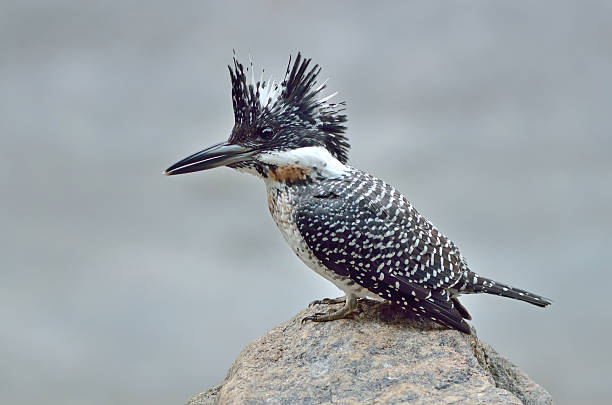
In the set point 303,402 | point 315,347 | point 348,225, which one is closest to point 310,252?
point 348,225

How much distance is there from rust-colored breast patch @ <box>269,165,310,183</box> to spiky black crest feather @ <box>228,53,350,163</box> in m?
0.13

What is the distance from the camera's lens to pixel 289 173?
4660 millimetres

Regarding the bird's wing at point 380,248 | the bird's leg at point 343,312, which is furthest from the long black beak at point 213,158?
the bird's leg at point 343,312

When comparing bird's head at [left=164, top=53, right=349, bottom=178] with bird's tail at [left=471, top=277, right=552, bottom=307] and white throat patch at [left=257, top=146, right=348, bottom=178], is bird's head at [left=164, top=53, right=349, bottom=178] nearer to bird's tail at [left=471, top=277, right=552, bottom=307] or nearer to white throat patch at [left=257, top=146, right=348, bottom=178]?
white throat patch at [left=257, top=146, right=348, bottom=178]

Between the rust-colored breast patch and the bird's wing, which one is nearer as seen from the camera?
the bird's wing

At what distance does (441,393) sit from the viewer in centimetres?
412

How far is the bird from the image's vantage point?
14.8 ft

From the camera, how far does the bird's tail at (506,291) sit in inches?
189

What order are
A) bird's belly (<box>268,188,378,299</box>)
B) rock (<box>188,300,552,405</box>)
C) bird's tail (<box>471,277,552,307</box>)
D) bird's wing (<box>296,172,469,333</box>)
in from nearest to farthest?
1. rock (<box>188,300,552,405</box>)
2. bird's wing (<box>296,172,469,333</box>)
3. bird's belly (<box>268,188,378,299</box>)
4. bird's tail (<box>471,277,552,307</box>)

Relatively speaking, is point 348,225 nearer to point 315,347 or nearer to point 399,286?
point 399,286

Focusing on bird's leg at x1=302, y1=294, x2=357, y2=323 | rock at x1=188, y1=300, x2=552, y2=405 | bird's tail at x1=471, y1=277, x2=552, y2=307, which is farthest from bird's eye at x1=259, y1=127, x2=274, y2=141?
bird's tail at x1=471, y1=277, x2=552, y2=307

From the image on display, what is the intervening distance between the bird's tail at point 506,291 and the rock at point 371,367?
1.01 feet

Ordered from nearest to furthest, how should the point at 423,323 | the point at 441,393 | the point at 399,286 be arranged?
the point at 441,393 → the point at 399,286 → the point at 423,323

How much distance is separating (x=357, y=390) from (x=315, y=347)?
0.52 meters
